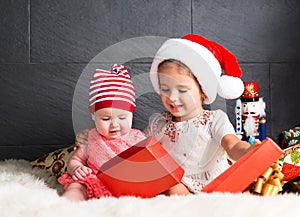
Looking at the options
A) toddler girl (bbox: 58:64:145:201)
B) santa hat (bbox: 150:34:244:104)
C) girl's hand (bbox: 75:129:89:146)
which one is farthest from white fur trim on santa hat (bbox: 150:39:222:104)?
girl's hand (bbox: 75:129:89:146)

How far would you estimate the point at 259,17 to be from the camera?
222cm

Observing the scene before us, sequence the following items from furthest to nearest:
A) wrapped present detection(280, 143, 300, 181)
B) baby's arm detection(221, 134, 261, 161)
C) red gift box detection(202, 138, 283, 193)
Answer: wrapped present detection(280, 143, 300, 181) < baby's arm detection(221, 134, 261, 161) < red gift box detection(202, 138, 283, 193)

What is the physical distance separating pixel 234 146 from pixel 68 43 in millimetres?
967

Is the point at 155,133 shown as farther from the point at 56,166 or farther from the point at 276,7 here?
the point at 276,7

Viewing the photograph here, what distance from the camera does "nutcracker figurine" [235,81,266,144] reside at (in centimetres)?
197

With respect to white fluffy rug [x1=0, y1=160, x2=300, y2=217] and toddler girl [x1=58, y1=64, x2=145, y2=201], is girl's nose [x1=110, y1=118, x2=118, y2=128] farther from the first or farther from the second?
white fluffy rug [x1=0, y1=160, x2=300, y2=217]

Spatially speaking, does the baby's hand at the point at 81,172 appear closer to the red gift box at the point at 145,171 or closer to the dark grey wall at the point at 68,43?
the red gift box at the point at 145,171

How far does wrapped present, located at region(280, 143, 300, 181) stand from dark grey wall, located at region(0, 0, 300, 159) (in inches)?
20.3

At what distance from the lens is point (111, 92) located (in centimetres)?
150

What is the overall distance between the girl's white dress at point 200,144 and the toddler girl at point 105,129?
0.11 metres

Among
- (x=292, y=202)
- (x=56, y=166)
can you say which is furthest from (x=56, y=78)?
(x=292, y=202)

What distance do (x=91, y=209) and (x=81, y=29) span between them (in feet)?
3.97

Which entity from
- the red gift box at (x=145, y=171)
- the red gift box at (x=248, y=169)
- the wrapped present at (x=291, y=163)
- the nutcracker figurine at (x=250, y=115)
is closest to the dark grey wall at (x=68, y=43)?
the nutcracker figurine at (x=250, y=115)

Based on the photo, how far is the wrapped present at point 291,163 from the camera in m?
1.63
